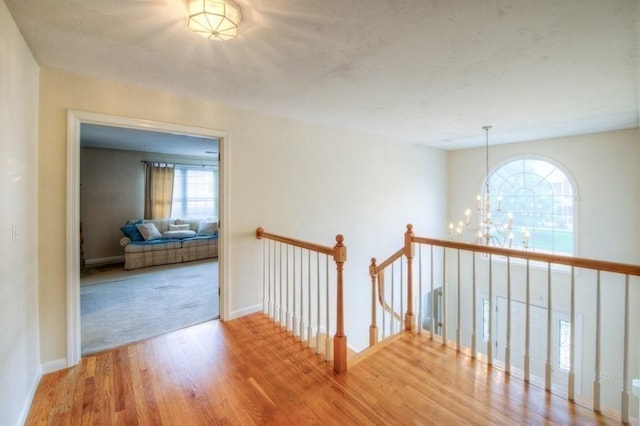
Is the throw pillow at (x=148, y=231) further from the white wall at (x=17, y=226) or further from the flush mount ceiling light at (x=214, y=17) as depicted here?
the flush mount ceiling light at (x=214, y=17)

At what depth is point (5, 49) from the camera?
1.50 meters

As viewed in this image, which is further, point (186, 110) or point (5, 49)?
point (186, 110)

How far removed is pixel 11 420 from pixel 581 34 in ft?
13.3

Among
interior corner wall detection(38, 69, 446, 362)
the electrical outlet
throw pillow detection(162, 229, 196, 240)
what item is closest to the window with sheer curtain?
throw pillow detection(162, 229, 196, 240)

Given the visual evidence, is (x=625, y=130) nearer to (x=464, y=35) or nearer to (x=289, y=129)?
(x=464, y=35)

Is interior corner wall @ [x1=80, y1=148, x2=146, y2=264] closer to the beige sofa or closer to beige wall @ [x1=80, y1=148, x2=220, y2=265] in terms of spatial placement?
beige wall @ [x1=80, y1=148, x2=220, y2=265]

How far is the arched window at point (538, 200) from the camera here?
4945mm

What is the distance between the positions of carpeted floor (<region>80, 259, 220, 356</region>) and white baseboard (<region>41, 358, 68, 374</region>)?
0.83 feet

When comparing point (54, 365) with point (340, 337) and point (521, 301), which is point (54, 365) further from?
point (521, 301)

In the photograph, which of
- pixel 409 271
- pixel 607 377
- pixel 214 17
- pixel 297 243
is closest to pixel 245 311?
pixel 297 243

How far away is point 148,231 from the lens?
604cm

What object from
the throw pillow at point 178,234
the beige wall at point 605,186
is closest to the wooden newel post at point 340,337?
the beige wall at point 605,186

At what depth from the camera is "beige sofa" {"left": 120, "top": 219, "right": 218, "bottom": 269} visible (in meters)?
5.69

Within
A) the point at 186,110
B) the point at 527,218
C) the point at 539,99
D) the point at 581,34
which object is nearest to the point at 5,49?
the point at 186,110
